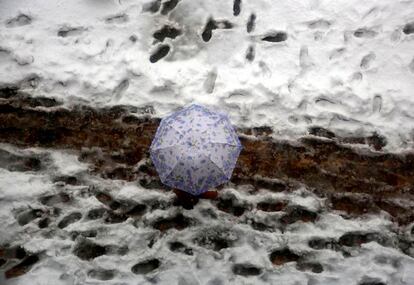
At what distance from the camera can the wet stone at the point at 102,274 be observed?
119 inches

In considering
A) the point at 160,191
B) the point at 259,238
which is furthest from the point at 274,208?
the point at 160,191

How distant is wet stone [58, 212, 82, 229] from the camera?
10.5 ft

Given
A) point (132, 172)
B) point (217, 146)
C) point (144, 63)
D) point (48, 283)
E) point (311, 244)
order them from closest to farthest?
1. point (217, 146)
2. point (48, 283)
3. point (311, 244)
4. point (132, 172)
5. point (144, 63)

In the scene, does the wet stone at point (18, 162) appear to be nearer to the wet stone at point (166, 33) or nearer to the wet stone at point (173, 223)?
the wet stone at point (173, 223)

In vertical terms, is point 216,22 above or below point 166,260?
above

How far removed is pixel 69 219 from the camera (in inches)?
127

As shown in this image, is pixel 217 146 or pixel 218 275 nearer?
pixel 217 146

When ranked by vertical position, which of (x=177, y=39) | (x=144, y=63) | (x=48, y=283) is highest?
(x=177, y=39)

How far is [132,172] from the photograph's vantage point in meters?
3.42

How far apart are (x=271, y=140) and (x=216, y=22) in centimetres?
131

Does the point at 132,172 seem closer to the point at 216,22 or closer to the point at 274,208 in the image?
the point at 274,208

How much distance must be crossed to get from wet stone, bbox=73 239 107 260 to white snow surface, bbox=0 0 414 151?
4.10ft

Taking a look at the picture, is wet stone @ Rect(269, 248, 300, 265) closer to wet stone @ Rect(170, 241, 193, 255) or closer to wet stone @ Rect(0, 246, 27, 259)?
wet stone @ Rect(170, 241, 193, 255)

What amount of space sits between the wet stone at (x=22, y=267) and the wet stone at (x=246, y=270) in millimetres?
1512
